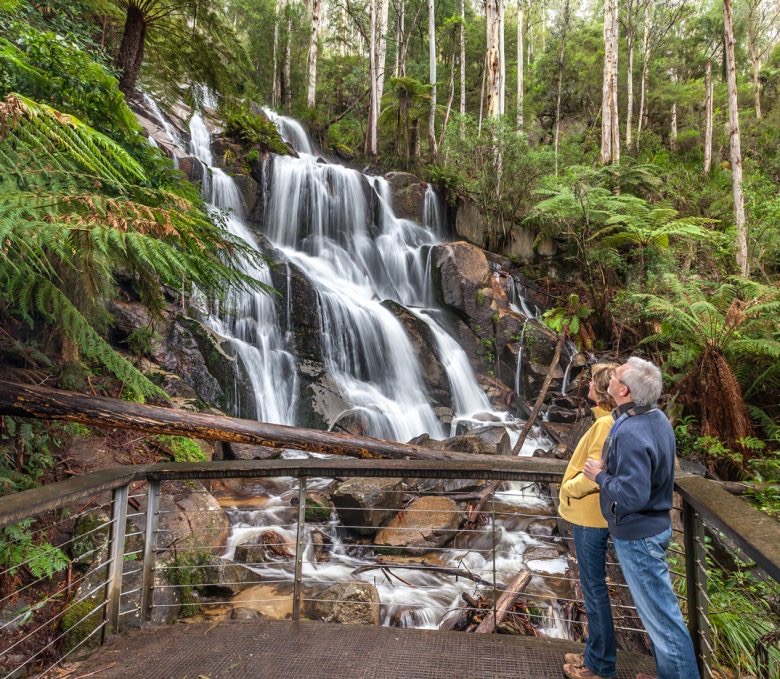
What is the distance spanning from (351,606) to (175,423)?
7.06ft

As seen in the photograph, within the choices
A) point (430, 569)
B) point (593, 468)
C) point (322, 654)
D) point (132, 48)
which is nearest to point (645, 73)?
point (132, 48)

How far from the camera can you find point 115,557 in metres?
2.62

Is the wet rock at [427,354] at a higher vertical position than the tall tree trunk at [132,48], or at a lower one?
lower

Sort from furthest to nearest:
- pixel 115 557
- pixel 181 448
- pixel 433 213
Answer: pixel 433 213 < pixel 181 448 < pixel 115 557

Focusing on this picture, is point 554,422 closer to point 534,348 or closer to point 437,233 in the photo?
point 534,348

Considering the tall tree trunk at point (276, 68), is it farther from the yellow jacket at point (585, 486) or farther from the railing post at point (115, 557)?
the yellow jacket at point (585, 486)

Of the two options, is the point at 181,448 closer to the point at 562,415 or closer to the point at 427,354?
the point at 427,354

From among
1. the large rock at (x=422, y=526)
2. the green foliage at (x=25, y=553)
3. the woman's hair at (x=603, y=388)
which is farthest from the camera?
the large rock at (x=422, y=526)

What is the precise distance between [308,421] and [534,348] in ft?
22.3

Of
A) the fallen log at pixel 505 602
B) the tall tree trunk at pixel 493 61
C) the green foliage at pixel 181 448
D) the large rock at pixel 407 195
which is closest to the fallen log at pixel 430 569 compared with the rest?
the fallen log at pixel 505 602

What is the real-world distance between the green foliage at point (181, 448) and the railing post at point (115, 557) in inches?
122

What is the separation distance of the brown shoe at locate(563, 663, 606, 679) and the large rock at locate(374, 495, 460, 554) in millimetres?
3170

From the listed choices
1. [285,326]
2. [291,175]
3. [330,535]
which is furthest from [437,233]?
[330,535]

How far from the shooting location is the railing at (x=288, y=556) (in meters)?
2.18
